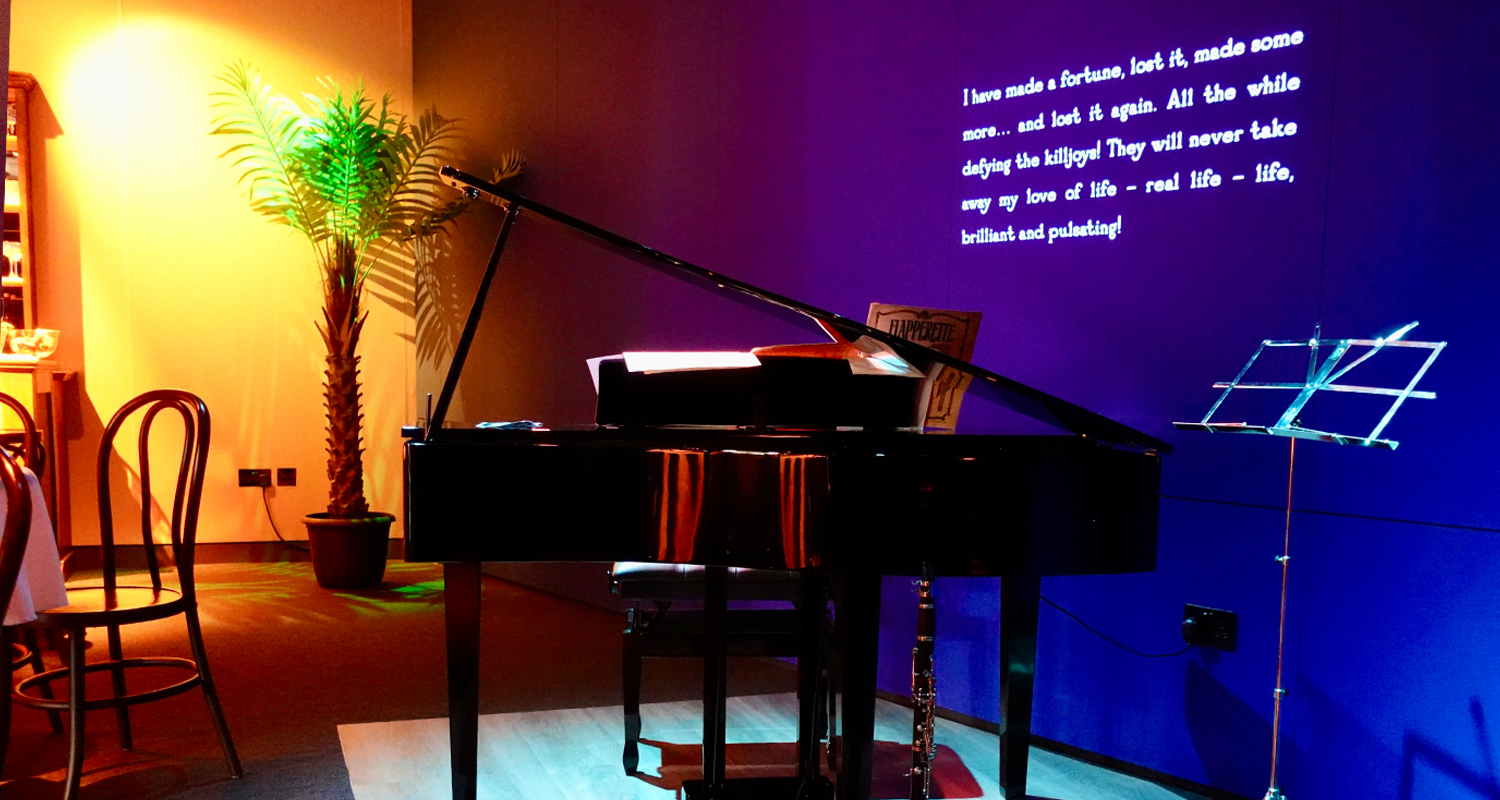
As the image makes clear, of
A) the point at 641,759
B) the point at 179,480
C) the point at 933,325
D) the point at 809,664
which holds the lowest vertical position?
the point at 641,759

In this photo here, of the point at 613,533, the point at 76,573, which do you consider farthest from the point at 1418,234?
the point at 76,573

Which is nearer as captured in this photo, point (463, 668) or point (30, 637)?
point (463, 668)

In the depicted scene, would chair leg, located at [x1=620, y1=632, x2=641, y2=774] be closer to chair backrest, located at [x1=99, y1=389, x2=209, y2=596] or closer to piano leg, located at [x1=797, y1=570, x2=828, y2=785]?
piano leg, located at [x1=797, y1=570, x2=828, y2=785]

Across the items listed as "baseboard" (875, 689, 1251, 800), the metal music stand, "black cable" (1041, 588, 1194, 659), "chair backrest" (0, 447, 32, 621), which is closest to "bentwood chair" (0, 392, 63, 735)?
"chair backrest" (0, 447, 32, 621)

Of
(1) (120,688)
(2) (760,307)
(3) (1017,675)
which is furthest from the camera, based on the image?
(1) (120,688)

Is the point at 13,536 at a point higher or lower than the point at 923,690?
higher

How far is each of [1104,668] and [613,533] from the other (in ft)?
5.00

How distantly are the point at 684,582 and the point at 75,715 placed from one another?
52.2 inches

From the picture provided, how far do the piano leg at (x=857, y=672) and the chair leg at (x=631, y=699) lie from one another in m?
0.73

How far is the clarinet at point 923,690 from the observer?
2062 millimetres

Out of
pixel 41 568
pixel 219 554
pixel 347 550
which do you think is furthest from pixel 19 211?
pixel 41 568

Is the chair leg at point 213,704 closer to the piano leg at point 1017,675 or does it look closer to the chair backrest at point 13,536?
the chair backrest at point 13,536

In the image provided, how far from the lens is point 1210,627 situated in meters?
2.70

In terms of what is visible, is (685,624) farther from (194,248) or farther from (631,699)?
(194,248)
